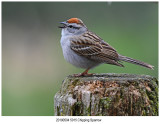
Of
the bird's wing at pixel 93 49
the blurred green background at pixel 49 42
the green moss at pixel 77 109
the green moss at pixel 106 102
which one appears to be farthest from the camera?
the blurred green background at pixel 49 42

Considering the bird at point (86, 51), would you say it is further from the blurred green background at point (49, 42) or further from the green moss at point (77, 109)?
the blurred green background at point (49, 42)

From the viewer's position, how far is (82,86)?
521 cm

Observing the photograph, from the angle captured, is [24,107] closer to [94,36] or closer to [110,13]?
[94,36]

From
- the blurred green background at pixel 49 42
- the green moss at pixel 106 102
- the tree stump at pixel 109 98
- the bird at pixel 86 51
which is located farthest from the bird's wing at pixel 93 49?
the blurred green background at pixel 49 42

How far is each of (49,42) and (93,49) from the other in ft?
21.1

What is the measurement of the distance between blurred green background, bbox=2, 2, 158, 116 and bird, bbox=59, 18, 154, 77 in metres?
2.63

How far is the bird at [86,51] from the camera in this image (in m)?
6.64

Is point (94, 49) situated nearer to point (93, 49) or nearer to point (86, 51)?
point (93, 49)

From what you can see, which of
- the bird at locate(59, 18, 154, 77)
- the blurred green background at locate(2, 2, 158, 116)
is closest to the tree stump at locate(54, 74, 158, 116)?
the bird at locate(59, 18, 154, 77)

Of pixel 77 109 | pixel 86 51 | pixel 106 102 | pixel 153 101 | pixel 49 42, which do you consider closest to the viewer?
pixel 106 102

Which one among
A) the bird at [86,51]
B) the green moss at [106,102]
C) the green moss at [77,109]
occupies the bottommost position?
the green moss at [77,109]

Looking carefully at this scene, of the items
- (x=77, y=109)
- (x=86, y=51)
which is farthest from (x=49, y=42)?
(x=77, y=109)

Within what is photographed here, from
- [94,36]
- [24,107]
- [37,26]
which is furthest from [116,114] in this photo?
[37,26]

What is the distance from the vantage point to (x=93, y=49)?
6.77m
